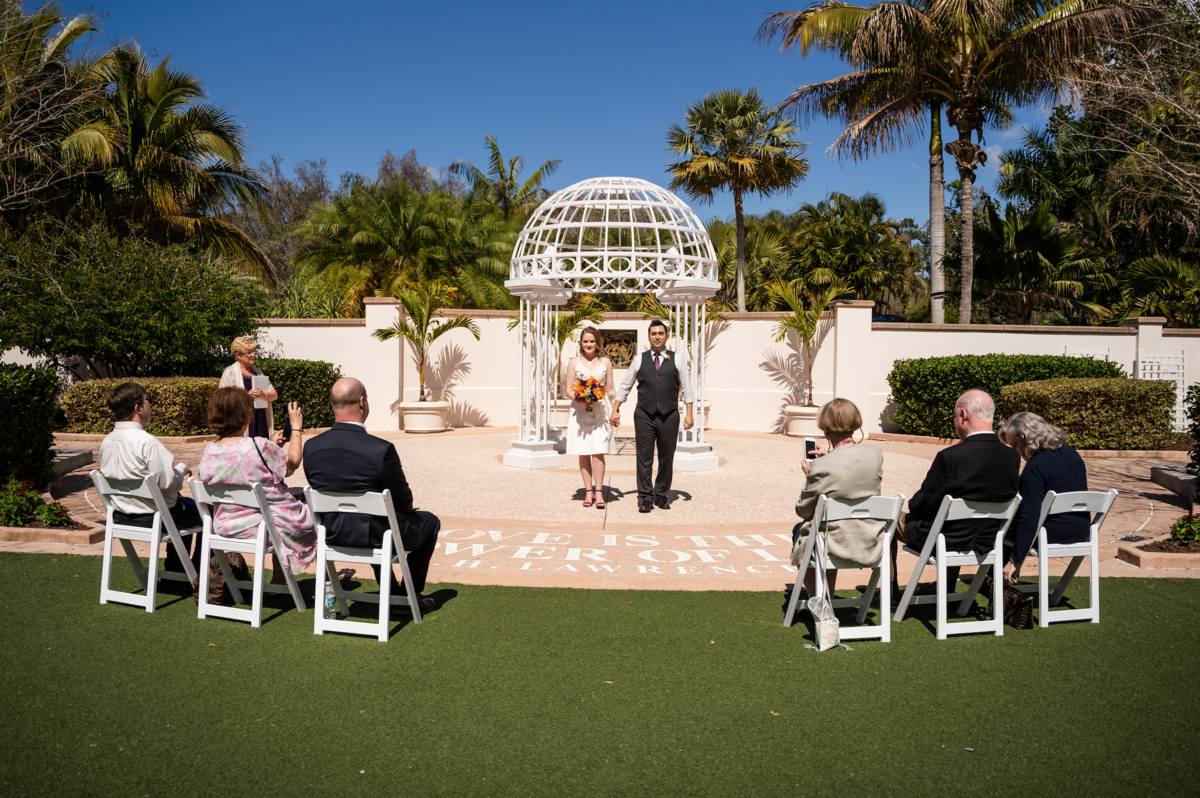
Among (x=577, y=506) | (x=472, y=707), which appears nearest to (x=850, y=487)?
(x=472, y=707)

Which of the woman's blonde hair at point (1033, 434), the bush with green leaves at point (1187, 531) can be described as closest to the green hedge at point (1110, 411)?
the bush with green leaves at point (1187, 531)

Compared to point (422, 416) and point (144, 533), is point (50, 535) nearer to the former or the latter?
point (144, 533)

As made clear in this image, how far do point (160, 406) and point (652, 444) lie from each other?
838 cm

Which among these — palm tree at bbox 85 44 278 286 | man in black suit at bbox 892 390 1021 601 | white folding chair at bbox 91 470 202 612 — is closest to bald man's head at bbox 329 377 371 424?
white folding chair at bbox 91 470 202 612

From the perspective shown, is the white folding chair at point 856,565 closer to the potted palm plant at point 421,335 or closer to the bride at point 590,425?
the bride at point 590,425

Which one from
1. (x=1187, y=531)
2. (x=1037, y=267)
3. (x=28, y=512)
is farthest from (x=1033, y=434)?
(x=1037, y=267)

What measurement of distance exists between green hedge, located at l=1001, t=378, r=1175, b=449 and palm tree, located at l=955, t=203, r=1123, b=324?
34.7 feet

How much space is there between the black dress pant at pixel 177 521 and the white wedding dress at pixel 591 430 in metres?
3.47

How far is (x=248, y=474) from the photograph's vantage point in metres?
4.23

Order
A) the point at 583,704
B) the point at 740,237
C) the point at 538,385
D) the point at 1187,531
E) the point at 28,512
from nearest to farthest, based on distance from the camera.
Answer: the point at 583,704, the point at 1187,531, the point at 28,512, the point at 538,385, the point at 740,237

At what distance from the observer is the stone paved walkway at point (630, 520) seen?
5348mm

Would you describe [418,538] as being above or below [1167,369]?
below

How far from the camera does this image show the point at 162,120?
53.2 feet

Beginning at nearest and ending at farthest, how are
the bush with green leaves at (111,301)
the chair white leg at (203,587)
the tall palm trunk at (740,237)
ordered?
the chair white leg at (203,587) < the bush with green leaves at (111,301) < the tall palm trunk at (740,237)
